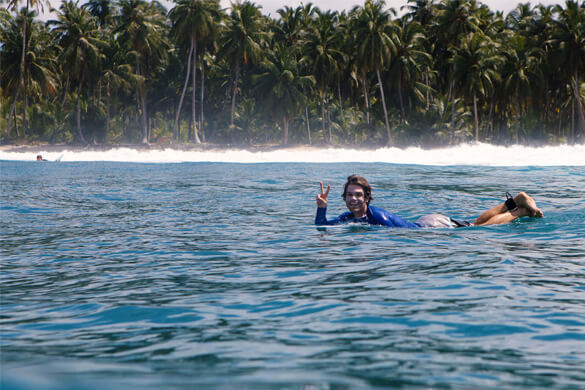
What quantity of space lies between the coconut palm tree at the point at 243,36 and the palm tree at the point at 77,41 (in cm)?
990

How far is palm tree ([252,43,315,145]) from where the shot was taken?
5178cm

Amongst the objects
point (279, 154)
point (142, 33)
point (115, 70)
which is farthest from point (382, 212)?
point (115, 70)

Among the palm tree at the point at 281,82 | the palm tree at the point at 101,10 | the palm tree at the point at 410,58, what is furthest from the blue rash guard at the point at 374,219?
the palm tree at the point at 101,10

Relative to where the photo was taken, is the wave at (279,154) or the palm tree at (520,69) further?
the palm tree at (520,69)

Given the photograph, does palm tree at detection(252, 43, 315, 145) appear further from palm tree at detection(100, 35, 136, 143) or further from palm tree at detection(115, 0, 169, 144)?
palm tree at detection(100, 35, 136, 143)

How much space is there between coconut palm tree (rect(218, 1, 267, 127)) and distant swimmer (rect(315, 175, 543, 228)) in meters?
43.8

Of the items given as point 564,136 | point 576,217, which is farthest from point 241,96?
point 576,217

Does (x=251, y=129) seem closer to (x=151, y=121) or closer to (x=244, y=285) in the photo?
(x=151, y=121)

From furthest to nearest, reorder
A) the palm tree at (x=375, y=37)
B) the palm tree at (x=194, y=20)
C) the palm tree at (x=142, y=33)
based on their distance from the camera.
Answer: the palm tree at (x=142, y=33), the palm tree at (x=194, y=20), the palm tree at (x=375, y=37)

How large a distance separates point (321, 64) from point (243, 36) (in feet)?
22.8

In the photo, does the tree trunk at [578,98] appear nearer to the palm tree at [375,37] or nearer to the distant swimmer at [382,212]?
the palm tree at [375,37]

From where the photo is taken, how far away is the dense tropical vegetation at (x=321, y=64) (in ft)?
159

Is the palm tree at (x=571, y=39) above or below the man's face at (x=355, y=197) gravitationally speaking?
above

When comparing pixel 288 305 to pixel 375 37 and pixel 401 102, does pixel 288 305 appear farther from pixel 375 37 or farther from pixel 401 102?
pixel 401 102
